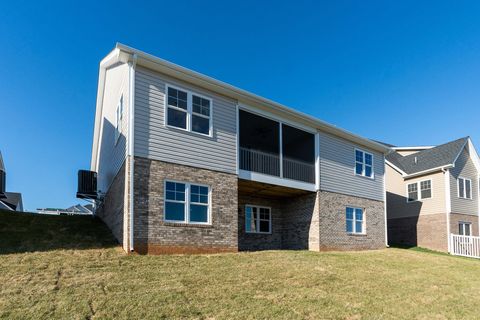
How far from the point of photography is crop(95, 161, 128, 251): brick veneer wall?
10484 mm

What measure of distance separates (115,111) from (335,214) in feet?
34.0

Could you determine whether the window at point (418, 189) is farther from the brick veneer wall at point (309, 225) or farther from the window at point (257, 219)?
the window at point (257, 219)

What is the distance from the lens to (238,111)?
1342 centimetres

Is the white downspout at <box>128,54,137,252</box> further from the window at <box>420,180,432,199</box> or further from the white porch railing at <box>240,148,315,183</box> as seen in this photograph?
the window at <box>420,180,432,199</box>

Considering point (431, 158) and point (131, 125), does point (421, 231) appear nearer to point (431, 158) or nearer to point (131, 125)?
point (431, 158)

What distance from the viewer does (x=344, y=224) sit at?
1683cm

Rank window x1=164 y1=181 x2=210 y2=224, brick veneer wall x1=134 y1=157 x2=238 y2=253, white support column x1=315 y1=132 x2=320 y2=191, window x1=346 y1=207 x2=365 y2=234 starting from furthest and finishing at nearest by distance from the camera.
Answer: window x1=346 y1=207 x2=365 y2=234 < white support column x1=315 y1=132 x2=320 y2=191 < window x1=164 y1=181 x2=210 y2=224 < brick veneer wall x1=134 y1=157 x2=238 y2=253

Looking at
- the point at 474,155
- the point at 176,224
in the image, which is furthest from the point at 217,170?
the point at 474,155

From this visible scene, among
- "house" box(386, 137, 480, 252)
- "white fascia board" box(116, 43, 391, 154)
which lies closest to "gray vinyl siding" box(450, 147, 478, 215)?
"house" box(386, 137, 480, 252)

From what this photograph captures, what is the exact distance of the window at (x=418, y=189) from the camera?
22641mm

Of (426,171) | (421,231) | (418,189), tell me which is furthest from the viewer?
(418,189)

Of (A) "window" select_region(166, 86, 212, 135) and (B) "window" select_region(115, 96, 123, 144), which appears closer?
(A) "window" select_region(166, 86, 212, 135)

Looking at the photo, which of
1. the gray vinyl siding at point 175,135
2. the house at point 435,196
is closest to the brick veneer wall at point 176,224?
the gray vinyl siding at point 175,135

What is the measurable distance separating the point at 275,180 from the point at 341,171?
4.35 meters
